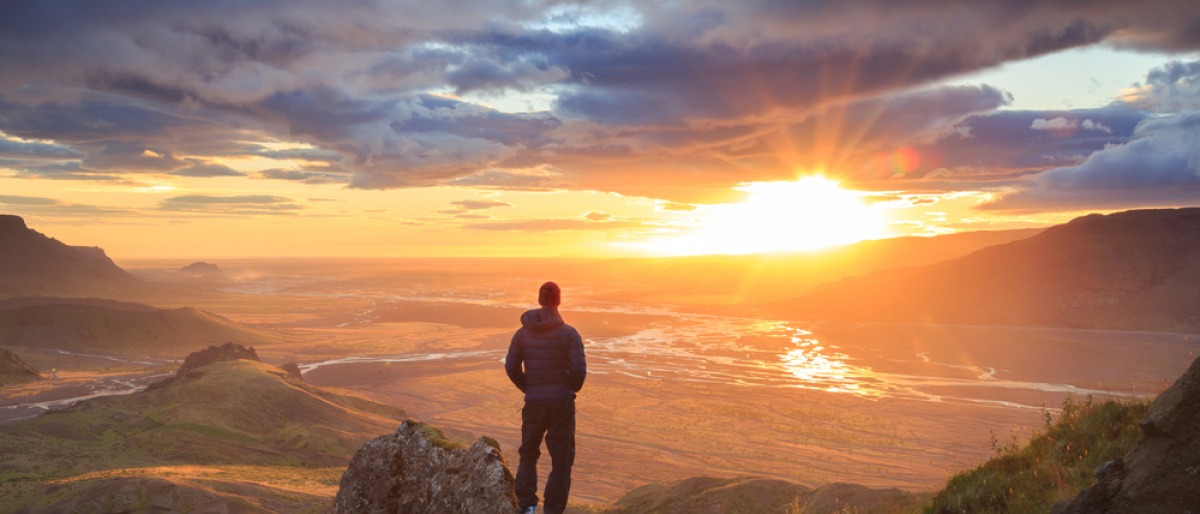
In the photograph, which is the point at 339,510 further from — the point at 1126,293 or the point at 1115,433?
the point at 1126,293

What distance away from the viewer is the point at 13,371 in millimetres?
58844

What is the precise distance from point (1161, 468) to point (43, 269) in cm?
18274

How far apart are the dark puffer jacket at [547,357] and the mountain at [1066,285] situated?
113 m

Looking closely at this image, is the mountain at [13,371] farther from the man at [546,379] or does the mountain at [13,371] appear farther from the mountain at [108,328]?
the man at [546,379]

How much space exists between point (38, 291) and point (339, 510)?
16547 cm

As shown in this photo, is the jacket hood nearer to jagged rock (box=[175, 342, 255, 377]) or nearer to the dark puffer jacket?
the dark puffer jacket

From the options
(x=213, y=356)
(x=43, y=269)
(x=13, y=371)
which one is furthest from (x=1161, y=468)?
(x=43, y=269)

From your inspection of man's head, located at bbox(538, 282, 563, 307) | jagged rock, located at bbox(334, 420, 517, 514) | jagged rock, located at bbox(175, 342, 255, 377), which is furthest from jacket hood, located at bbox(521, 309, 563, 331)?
jagged rock, located at bbox(175, 342, 255, 377)

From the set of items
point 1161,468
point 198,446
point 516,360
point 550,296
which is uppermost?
point 550,296

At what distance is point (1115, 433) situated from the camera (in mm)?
7348

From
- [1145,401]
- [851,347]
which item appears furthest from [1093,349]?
[1145,401]

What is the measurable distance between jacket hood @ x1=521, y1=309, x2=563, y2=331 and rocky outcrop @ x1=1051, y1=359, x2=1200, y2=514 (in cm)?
514

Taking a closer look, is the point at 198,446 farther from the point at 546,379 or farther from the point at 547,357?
the point at 547,357

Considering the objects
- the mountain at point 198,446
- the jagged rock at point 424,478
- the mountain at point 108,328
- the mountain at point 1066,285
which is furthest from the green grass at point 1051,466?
the mountain at point 1066,285
